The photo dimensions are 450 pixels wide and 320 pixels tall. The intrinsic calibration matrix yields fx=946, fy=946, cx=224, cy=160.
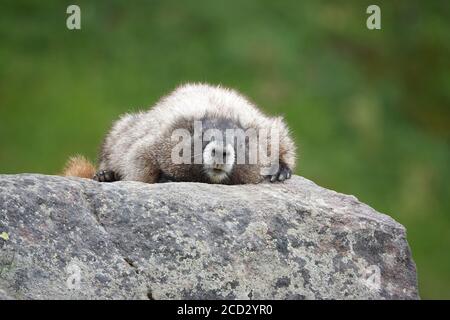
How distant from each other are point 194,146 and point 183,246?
1974 mm

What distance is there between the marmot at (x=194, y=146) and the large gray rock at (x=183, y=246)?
0.91 metres

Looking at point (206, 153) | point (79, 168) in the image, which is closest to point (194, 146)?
point (206, 153)

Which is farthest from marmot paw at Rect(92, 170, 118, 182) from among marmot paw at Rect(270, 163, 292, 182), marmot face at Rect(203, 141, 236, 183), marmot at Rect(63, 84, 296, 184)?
marmot paw at Rect(270, 163, 292, 182)

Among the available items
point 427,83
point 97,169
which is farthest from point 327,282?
point 427,83

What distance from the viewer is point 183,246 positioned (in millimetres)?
9203

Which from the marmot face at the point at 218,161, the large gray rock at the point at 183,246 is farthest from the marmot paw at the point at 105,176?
the large gray rock at the point at 183,246

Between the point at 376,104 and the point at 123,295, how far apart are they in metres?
18.3

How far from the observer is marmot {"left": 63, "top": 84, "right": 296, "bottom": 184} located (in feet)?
35.5

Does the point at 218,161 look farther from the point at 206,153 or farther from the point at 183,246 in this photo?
the point at 183,246

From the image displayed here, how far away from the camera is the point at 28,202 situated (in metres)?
9.20

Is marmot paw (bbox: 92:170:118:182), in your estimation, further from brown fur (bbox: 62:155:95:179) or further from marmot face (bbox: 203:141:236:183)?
marmot face (bbox: 203:141:236:183)

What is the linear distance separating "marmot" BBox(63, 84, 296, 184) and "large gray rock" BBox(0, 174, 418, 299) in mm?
911

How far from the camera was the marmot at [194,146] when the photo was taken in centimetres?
1083

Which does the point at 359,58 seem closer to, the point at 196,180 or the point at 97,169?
the point at 97,169
